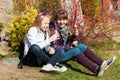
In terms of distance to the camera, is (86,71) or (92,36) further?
(92,36)

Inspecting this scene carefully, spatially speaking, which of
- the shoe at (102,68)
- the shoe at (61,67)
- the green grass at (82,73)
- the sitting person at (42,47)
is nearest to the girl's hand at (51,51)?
the sitting person at (42,47)

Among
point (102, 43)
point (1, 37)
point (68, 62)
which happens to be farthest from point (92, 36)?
point (1, 37)

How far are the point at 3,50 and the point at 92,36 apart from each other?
2.29 metres

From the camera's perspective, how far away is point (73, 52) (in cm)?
745

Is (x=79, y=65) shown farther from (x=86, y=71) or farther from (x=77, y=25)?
(x=77, y=25)

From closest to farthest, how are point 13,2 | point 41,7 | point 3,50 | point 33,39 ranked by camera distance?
point 33,39 < point 3,50 < point 41,7 < point 13,2

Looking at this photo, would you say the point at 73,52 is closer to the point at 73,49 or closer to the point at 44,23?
the point at 73,49

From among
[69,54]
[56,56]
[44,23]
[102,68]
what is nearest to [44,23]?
[44,23]

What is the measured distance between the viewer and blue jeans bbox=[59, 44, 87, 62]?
7406mm

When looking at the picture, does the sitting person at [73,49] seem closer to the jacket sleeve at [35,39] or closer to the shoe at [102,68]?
the shoe at [102,68]

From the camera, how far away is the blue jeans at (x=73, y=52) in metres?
7.41

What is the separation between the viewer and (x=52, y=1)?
1141 centimetres

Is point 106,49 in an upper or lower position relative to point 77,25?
lower

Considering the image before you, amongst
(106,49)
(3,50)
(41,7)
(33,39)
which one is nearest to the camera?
(33,39)
